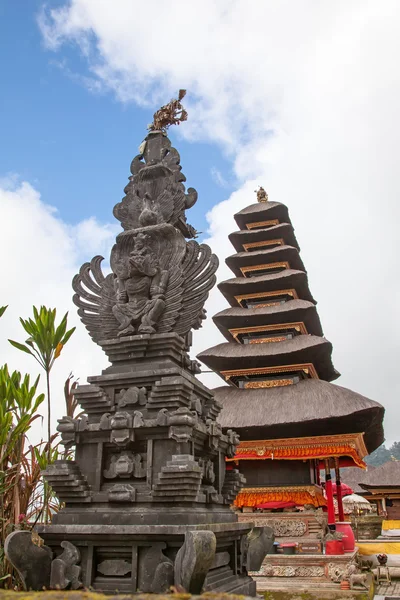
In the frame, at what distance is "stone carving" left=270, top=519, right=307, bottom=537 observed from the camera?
58.1 ft

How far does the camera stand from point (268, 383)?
22.7 meters

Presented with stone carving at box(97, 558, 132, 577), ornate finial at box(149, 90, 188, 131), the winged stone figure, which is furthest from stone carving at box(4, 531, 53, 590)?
ornate finial at box(149, 90, 188, 131)

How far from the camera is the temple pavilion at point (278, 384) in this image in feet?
62.1

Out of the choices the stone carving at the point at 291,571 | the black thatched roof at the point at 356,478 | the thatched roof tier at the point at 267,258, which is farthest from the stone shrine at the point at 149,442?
the black thatched roof at the point at 356,478

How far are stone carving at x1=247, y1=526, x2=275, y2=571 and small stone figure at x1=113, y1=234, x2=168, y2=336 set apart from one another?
364 cm

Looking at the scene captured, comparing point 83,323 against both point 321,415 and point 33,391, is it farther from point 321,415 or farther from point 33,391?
point 321,415

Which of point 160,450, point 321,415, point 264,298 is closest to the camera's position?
point 160,450

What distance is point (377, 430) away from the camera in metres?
22.1

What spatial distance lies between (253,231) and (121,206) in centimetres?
1979

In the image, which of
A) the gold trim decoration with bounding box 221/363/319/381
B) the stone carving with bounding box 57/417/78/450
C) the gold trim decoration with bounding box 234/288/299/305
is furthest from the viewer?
the gold trim decoration with bounding box 234/288/299/305

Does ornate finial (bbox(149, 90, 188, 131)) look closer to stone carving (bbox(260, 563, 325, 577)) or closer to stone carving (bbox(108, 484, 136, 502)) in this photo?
stone carving (bbox(108, 484, 136, 502))

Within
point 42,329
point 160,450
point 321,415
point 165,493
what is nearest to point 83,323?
point 42,329

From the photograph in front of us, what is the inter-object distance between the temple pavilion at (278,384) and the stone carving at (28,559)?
13288 mm

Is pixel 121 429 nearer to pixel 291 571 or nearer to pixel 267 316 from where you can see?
pixel 291 571
